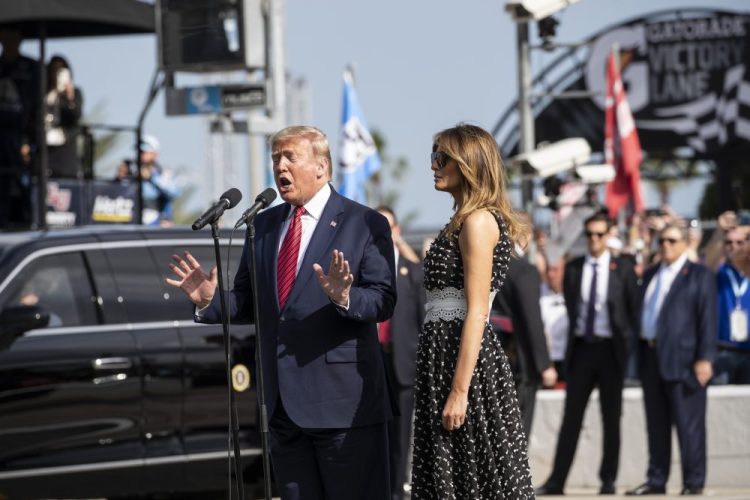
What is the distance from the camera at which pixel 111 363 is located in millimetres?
9703

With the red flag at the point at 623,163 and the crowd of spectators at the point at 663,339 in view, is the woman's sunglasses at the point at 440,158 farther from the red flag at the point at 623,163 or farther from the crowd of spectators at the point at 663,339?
the red flag at the point at 623,163

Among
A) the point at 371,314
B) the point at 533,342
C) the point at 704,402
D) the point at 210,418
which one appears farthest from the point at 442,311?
the point at 704,402

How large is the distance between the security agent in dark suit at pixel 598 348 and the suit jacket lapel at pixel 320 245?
228 inches

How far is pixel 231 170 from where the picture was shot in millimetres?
37500

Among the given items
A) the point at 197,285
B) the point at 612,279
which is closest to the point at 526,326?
the point at 612,279

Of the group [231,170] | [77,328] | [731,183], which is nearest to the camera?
[77,328]

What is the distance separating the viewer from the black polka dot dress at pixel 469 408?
7.10 meters

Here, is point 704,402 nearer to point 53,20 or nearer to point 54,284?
point 54,284

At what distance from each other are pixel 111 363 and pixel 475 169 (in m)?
3.45

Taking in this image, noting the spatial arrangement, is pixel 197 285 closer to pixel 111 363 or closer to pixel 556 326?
pixel 111 363

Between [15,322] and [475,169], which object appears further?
[15,322]

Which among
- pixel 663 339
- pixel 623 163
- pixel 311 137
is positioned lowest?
pixel 663 339

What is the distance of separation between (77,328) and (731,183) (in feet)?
80.6

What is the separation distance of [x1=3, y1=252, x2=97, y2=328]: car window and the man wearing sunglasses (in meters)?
5.55
